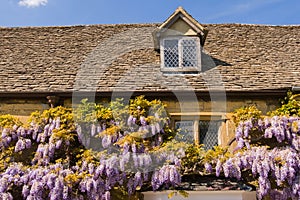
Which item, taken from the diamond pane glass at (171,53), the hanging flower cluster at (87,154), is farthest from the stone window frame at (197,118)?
the diamond pane glass at (171,53)

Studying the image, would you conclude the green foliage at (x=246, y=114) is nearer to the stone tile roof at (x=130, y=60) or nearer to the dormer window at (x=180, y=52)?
the stone tile roof at (x=130, y=60)

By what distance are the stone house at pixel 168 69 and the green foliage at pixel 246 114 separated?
1.13 feet

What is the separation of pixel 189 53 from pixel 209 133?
7.51 ft

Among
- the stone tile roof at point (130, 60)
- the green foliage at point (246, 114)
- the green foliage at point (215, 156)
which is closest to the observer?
the green foliage at point (215, 156)

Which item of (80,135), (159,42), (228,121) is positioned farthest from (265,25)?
(80,135)

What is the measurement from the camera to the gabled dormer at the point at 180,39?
999 centimetres

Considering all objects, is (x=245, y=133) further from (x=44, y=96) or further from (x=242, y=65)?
(x=44, y=96)

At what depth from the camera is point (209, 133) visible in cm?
915

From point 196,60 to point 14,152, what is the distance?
5040 millimetres

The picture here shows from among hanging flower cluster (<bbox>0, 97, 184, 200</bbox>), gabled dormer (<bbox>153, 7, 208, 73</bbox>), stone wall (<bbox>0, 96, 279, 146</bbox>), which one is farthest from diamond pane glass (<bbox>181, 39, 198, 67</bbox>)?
hanging flower cluster (<bbox>0, 97, 184, 200</bbox>)

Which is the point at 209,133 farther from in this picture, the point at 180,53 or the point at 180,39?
the point at 180,39

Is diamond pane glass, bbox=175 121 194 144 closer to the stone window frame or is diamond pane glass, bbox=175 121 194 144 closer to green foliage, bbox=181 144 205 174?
the stone window frame

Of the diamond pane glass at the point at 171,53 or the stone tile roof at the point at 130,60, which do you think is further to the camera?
the diamond pane glass at the point at 171,53

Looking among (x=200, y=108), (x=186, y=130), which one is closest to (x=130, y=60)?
(x=200, y=108)
